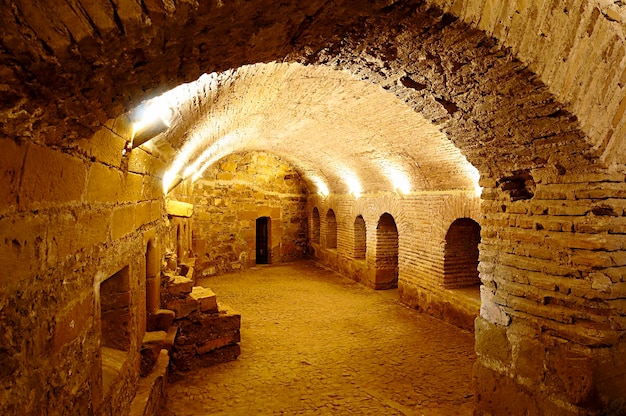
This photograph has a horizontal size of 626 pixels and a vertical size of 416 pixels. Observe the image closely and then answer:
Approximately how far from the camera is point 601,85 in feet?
8.42

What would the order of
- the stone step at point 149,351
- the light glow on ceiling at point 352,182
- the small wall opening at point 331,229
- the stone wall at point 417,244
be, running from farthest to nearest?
the small wall opening at point 331,229
the light glow on ceiling at point 352,182
the stone wall at point 417,244
the stone step at point 149,351

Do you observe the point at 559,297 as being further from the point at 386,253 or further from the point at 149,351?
the point at 386,253

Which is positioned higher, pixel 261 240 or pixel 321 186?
pixel 321 186

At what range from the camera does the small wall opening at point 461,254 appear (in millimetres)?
7355

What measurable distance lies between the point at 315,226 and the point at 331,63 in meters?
11.4

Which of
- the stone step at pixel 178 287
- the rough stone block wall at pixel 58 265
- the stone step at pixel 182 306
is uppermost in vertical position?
the rough stone block wall at pixel 58 265

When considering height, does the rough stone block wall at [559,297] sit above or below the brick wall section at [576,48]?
below

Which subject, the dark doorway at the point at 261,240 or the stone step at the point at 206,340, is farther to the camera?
the dark doorway at the point at 261,240

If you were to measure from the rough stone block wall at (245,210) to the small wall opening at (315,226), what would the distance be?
1.44 ft

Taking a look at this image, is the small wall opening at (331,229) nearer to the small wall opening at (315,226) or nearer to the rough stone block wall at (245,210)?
the small wall opening at (315,226)

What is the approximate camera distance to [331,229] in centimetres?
1270

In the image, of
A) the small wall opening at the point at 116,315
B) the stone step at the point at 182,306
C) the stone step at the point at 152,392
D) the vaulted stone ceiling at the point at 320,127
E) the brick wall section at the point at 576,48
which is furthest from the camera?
the stone step at the point at 182,306

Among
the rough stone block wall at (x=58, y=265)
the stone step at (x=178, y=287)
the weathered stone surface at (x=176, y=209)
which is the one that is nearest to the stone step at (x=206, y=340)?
the stone step at (x=178, y=287)

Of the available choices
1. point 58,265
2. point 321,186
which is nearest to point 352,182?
point 321,186
